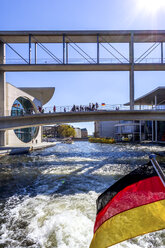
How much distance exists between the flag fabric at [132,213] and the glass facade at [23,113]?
34246 mm

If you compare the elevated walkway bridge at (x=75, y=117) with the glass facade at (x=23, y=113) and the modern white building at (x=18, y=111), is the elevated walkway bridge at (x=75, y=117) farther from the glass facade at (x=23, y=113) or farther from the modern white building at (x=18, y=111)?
the glass facade at (x=23, y=113)

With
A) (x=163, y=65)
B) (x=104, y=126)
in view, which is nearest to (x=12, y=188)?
(x=163, y=65)

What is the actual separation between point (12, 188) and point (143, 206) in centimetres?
894

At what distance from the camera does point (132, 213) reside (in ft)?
7.47

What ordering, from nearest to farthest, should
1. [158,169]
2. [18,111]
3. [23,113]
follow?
[158,169]
[18,111]
[23,113]

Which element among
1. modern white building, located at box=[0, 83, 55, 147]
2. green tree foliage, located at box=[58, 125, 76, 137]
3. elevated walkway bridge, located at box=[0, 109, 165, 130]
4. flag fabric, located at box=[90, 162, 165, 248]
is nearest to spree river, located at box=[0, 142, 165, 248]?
flag fabric, located at box=[90, 162, 165, 248]

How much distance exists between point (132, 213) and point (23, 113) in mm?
39093

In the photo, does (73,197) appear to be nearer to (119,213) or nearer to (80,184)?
(80,184)

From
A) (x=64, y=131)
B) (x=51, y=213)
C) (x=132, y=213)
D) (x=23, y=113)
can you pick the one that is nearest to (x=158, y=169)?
(x=132, y=213)

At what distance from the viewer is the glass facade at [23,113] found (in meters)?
35.5

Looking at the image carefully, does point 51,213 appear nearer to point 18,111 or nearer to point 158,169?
point 158,169

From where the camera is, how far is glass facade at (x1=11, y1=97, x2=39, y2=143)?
1398 inches

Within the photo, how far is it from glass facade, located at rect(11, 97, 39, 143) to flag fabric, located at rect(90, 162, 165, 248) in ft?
112

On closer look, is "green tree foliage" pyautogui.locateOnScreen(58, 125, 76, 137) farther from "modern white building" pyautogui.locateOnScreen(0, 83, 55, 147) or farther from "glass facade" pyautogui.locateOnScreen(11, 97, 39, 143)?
"glass facade" pyautogui.locateOnScreen(11, 97, 39, 143)
